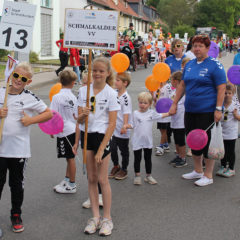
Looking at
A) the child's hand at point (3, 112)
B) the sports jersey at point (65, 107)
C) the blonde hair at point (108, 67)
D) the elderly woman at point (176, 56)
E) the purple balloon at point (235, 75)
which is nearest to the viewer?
the child's hand at point (3, 112)

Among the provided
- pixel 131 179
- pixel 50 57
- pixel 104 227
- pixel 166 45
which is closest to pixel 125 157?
pixel 131 179

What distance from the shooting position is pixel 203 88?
14.8 feet

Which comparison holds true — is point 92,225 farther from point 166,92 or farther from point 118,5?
point 118,5

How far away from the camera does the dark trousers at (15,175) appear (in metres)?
3.43

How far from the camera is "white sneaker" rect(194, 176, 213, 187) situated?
15.8 feet

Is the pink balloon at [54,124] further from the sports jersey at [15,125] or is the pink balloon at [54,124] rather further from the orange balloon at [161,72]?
the orange balloon at [161,72]

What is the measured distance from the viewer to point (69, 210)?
4.04 m

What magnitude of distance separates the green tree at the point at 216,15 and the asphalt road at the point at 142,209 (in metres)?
80.2

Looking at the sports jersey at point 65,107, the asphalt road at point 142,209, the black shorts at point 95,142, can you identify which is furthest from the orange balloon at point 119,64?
the black shorts at point 95,142

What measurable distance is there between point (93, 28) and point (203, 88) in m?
1.61

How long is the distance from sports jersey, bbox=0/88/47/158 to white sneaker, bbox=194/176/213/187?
7.87 ft

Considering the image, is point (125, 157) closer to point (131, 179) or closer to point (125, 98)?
point (131, 179)

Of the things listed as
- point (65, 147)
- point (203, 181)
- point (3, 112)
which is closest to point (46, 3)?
point (65, 147)

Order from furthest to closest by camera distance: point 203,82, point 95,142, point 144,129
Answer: point 144,129, point 203,82, point 95,142
